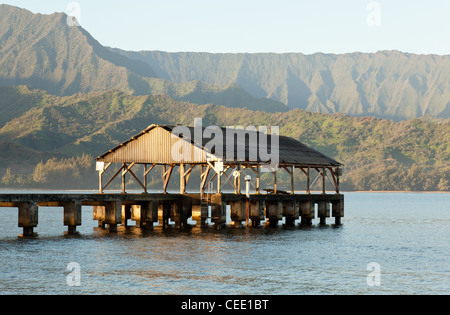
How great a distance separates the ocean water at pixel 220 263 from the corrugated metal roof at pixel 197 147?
677 centimetres

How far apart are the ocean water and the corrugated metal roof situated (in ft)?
22.2

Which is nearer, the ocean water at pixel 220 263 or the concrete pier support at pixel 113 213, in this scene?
the ocean water at pixel 220 263

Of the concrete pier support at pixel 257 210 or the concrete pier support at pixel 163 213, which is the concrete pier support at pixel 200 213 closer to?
the concrete pier support at pixel 163 213

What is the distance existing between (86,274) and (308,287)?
40.6 feet

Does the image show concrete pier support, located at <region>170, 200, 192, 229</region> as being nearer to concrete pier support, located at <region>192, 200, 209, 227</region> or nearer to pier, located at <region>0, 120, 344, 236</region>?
pier, located at <region>0, 120, 344, 236</region>

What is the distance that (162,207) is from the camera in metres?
66.7

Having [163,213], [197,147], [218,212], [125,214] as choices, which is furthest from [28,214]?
[218,212]

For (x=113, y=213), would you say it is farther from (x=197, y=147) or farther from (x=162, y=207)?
(x=197, y=147)

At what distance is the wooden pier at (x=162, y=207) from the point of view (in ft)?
180

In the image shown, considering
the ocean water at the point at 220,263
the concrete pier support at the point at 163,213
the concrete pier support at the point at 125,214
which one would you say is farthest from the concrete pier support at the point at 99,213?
the concrete pier support at the point at 163,213

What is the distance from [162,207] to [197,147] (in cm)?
789

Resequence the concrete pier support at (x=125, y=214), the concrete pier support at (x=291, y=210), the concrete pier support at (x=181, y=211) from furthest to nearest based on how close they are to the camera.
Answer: the concrete pier support at (x=291, y=210), the concrete pier support at (x=125, y=214), the concrete pier support at (x=181, y=211)
